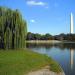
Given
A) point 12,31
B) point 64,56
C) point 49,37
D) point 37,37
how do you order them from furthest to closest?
point 49,37 < point 37,37 < point 64,56 < point 12,31

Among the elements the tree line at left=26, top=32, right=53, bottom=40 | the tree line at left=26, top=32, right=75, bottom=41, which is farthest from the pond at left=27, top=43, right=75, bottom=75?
the tree line at left=26, top=32, right=75, bottom=41

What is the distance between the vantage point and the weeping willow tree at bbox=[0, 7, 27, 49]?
28.4 m

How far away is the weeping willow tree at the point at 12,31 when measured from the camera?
28.4m

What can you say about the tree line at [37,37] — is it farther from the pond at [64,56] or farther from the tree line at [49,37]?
the pond at [64,56]

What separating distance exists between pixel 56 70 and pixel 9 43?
1340cm

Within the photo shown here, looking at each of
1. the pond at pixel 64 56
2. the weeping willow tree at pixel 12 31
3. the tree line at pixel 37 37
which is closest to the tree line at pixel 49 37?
the tree line at pixel 37 37

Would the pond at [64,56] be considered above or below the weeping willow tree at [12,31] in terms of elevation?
below

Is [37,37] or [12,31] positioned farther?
[37,37]

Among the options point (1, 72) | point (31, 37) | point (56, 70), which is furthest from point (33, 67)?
point (31, 37)

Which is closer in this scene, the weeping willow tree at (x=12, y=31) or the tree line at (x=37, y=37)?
the weeping willow tree at (x=12, y=31)

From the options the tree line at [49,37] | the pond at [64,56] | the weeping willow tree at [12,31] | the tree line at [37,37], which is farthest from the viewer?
the tree line at [49,37]

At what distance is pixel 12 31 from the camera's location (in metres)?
28.8

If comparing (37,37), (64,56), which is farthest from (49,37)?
(64,56)

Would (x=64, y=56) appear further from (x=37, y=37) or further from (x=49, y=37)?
(x=49, y=37)
